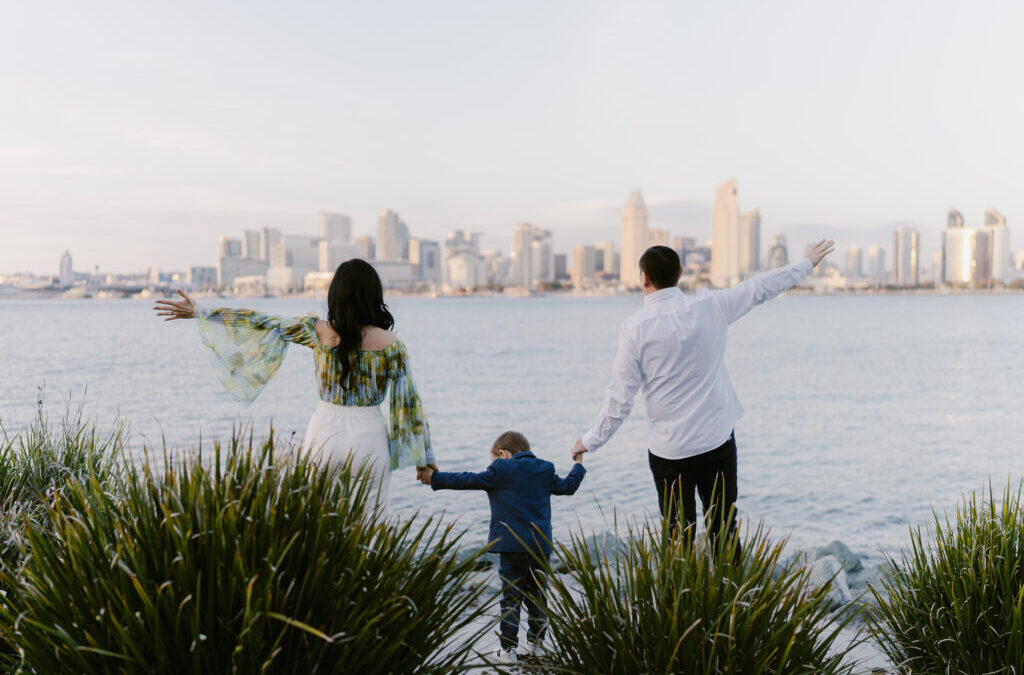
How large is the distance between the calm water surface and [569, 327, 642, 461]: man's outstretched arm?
0.92 metres

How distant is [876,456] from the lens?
18.8 meters

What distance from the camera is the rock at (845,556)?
8.72 m

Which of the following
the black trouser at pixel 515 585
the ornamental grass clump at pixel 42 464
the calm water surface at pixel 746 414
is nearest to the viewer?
the black trouser at pixel 515 585

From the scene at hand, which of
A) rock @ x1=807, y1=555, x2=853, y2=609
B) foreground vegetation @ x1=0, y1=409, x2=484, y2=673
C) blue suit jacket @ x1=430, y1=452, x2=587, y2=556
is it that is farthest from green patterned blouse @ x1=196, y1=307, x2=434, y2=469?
rock @ x1=807, y1=555, x2=853, y2=609

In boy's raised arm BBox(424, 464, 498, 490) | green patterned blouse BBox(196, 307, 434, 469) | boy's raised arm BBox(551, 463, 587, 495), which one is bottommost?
boy's raised arm BBox(551, 463, 587, 495)

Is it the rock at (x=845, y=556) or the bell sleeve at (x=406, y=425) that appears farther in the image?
the rock at (x=845, y=556)

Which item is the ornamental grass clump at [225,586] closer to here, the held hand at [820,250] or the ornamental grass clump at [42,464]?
the ornamental grass clump at [42,464]

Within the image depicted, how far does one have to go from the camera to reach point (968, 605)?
3.60 metres

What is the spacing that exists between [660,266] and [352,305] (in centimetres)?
165

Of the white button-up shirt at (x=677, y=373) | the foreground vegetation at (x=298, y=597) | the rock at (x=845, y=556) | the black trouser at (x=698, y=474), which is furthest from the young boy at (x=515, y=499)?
the rock at (x=845, y=556)

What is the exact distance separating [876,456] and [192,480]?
18836mm

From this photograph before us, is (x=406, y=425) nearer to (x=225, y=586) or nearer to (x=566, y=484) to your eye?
(x=566, y=484)

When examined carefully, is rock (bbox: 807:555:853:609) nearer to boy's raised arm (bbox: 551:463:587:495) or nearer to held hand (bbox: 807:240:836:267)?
held hand (bbox: 807:240:836:267)

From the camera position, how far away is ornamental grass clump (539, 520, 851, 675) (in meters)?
2.83
